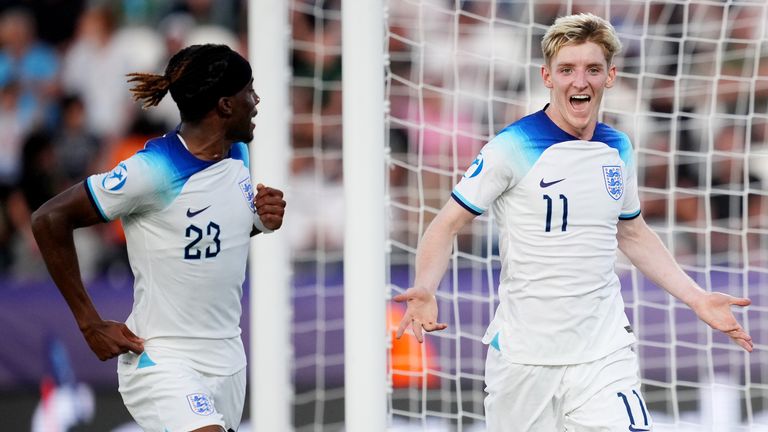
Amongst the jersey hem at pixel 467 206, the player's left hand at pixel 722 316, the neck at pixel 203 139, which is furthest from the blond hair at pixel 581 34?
the neck at pixel 203 139

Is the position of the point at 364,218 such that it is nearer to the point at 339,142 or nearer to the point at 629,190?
the point at 629,190

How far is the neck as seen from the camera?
4.35 meters

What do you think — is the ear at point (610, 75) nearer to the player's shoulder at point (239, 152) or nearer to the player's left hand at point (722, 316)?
the player's left hand at point (722, 316)

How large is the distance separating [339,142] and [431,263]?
17.8 feet

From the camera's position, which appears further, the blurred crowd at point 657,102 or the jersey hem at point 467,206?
the blurred crowd at point 657,102

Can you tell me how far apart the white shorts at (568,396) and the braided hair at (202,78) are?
1.34 metres

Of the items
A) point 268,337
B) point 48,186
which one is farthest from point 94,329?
point 48,186

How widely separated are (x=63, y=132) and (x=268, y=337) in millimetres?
4049

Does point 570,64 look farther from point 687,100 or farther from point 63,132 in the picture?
point 63,132

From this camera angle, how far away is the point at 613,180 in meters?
4.41

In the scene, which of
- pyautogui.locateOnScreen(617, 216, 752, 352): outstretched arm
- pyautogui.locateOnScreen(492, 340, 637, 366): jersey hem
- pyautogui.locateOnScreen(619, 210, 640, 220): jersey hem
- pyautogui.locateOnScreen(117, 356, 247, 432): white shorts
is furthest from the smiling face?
pyautogui.locateOnScreen(117, 356, 247, 432): white shorts

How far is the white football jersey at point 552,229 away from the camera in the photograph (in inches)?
170

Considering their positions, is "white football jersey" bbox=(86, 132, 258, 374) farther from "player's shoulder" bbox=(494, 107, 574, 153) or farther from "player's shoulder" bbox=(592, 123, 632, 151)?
"player's shoulder" bbox=(592, 123, 632, 151)

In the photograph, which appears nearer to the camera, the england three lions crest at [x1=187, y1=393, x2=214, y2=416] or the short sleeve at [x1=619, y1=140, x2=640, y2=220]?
the england three lions crest at [x1=187, y1=393, x2=214, y2=416]
